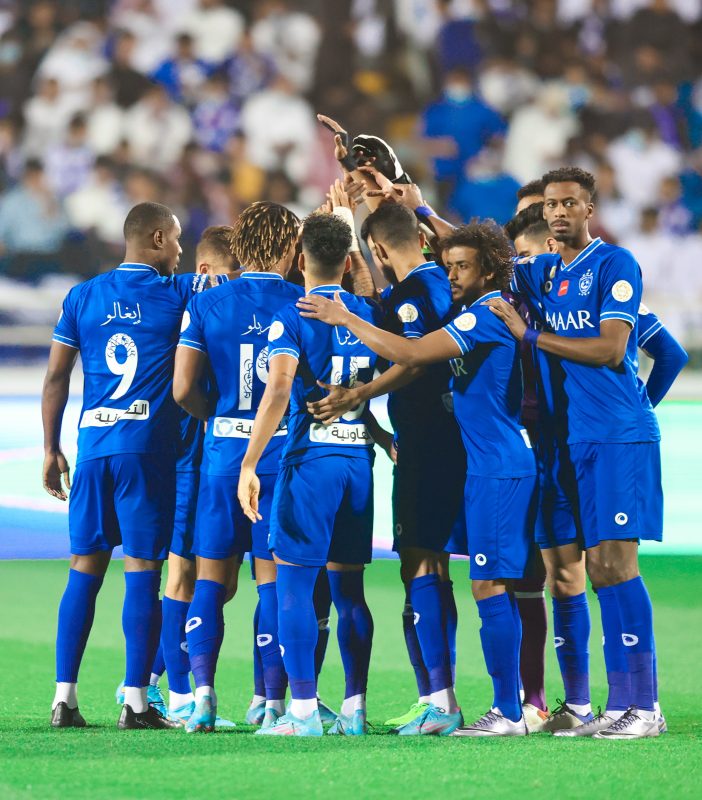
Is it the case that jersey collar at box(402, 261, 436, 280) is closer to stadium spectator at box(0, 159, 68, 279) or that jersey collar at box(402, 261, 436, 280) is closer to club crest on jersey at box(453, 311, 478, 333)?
club crest on jersey at box(453, 311, 478, 333)

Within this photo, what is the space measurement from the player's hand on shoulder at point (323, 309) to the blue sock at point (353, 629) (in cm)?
96

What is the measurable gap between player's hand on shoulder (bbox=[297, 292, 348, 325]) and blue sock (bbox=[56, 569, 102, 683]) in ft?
4.49

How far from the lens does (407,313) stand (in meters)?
5.24

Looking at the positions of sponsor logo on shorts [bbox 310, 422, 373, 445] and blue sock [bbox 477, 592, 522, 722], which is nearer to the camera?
blue sock [bbox 477, 592, 522, 722]

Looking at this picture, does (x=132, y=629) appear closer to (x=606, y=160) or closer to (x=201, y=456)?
(x=201, y=456)

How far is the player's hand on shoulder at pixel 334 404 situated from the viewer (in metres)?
4.92

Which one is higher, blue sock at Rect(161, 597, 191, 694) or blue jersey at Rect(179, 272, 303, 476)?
blue jersey at Rect(179, 272, 303, 476)

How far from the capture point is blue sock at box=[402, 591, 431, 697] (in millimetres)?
5262

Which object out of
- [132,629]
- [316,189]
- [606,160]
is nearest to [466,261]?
[132,629]

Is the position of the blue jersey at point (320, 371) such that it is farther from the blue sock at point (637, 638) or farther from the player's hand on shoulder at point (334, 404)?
the blue sock at point (637, 638)

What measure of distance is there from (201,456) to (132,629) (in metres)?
0.83

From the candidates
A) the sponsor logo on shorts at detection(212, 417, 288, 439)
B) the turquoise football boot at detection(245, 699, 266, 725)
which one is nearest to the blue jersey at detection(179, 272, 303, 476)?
the sponsor logo on shorts at detection(212, 417, 288, 439)

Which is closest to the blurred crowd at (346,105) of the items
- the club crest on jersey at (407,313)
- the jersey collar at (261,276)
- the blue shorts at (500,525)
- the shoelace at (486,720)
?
the jersey collar at (261,276)

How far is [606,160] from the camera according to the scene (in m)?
18.5
